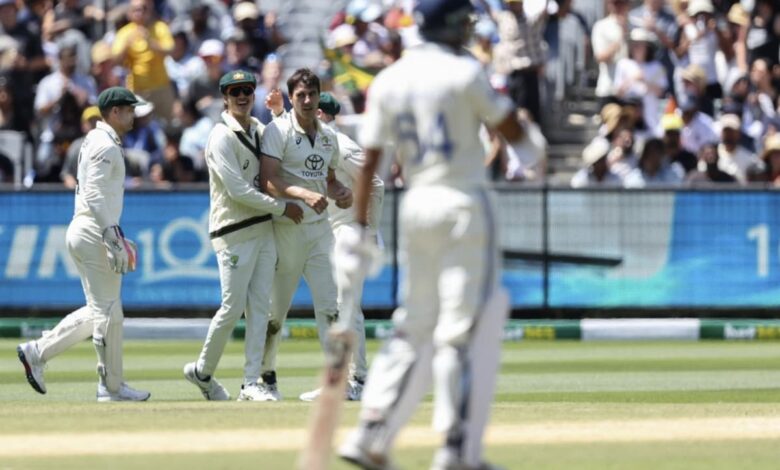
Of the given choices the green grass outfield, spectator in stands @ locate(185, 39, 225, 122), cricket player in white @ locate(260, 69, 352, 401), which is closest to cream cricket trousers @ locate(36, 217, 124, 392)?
the green grass outfield

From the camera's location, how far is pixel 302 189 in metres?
11.8

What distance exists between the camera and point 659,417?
10.3m

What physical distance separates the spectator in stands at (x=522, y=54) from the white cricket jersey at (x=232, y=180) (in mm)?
9209

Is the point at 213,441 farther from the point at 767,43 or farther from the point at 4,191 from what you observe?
the point at 767,43

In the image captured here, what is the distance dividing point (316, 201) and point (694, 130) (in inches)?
391

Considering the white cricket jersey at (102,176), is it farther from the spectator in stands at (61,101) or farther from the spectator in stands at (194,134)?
the spectator in stands at (61,101)

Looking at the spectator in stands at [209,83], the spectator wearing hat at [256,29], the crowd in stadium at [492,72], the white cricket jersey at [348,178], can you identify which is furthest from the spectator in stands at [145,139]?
the white cricket jersey at [348,178]

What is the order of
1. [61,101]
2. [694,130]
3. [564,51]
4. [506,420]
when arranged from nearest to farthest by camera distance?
1. [506,420]
2. [694,130]
3. [61,101]
4. [564,51]

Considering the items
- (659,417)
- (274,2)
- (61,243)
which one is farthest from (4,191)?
(659,417)

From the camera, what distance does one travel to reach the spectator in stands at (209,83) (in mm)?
21672

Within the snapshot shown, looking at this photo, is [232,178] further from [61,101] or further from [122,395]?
[61,101]

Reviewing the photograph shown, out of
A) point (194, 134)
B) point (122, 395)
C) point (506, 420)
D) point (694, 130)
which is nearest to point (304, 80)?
point (122, 395)

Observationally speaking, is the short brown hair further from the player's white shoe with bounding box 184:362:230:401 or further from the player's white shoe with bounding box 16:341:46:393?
the player's white shoe with bounding box 16:341:46:393

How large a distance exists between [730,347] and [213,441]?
9.48 meters
